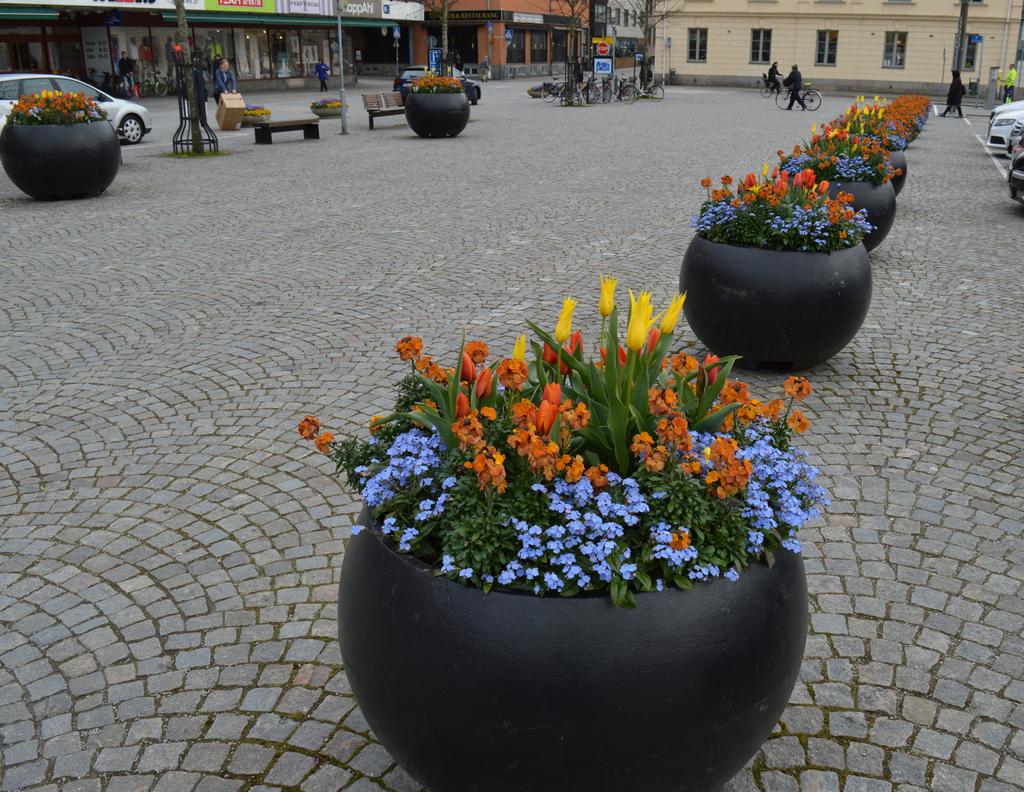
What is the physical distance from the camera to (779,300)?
6785mm

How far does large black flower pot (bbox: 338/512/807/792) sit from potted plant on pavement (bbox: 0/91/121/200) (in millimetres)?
13435

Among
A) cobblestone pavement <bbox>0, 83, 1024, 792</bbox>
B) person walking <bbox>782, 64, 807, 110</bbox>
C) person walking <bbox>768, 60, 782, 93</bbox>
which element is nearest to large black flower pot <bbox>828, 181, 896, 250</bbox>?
cobblestone pavement <bbox>0, 83, 1024, 792</bbox>

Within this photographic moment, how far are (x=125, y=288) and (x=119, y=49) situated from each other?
37.7m

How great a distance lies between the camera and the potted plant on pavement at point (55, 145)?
14.2m

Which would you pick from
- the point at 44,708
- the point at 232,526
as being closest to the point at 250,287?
the point at 232,526

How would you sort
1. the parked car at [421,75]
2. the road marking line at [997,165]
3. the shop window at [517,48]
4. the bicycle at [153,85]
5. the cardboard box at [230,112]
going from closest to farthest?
the road marking line at [997,165]
the cardboard box at [230,112]
the parked car at [421,75]
the bicycle at [153,85]
the shop window at [517,48]

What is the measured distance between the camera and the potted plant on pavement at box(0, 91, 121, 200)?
1416 cm

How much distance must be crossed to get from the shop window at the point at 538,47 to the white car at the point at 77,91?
172 feet

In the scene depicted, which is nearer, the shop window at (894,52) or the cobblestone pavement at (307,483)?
the cobblestone pavement at (307,483)

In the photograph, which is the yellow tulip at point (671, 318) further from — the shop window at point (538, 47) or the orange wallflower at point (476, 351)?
the shop window at point (538, 47)

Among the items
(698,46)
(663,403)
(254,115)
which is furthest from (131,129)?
(698,46)

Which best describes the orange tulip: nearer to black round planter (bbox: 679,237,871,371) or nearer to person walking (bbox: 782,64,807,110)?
black round planter (bbox: 679,237,871,371)

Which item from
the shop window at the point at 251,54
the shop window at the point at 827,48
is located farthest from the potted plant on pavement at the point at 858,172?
the shop window at the point at 827,48

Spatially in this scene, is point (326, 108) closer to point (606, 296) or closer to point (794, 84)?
point (794, 84)
